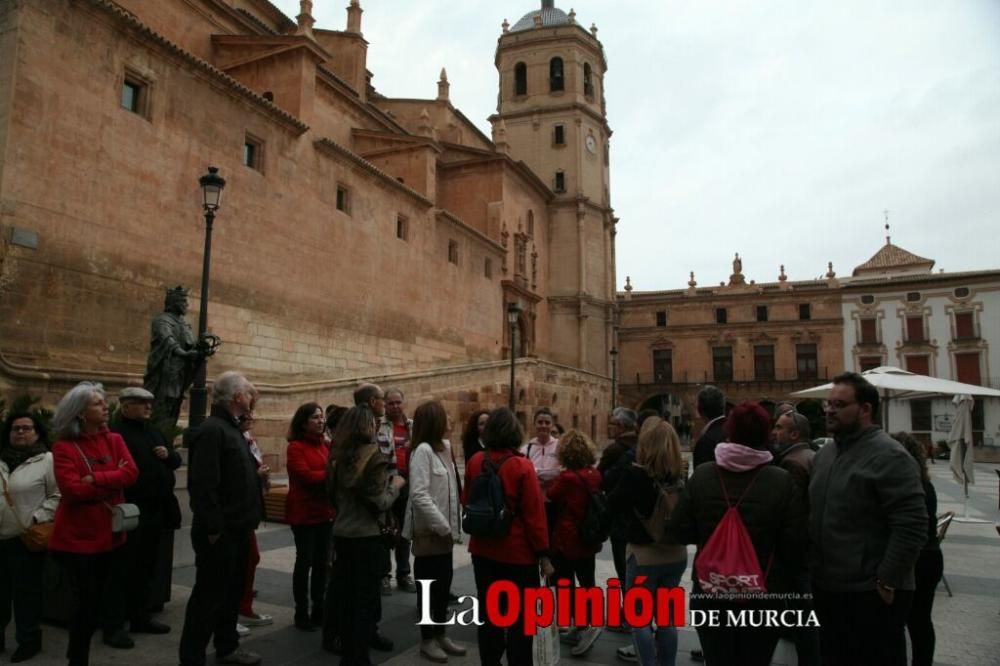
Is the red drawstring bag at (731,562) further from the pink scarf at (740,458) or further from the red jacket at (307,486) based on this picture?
the red jacket at (307,486)

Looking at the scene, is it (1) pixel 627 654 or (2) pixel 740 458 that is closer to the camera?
(2) pixel 740 458

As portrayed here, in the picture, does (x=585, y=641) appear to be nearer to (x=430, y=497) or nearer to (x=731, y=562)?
(x=430, y=497)

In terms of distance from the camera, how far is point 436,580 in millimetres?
4281

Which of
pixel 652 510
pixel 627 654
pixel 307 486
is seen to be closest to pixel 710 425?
pixel 652 510

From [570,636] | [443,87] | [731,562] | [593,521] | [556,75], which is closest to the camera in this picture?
[731,562]

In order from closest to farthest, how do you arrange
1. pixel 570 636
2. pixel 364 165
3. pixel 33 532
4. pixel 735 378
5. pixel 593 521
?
pixel 33 532
pixel 593 521
pixel 570 636
pixel 364 165
pixel 735 378

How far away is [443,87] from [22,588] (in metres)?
31.0

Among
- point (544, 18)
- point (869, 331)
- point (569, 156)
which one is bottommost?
point (869, 331)

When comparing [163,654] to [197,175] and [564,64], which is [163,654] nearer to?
[197,175]

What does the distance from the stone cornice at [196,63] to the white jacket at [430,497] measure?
1238 cm

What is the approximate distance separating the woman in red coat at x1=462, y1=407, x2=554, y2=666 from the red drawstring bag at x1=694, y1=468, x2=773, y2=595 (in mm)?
922

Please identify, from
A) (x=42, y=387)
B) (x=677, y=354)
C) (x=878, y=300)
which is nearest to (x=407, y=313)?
(x=42, y=387)

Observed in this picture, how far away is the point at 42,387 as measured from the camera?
10086mm

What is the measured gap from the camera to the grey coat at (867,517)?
278 centimetres
